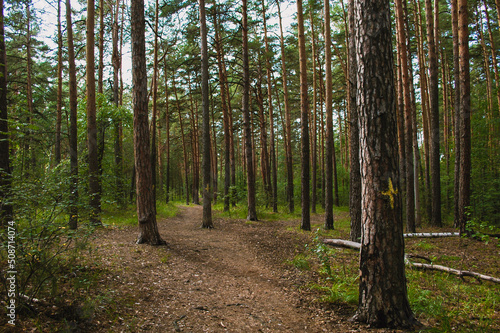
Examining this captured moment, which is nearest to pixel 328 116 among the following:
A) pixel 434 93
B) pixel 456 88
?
pixel 456 88

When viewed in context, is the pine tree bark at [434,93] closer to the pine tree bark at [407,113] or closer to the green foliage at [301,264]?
the pine tree bark at [407,113]

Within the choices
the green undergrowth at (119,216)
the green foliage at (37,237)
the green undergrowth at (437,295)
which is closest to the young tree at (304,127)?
the green undergrowth at (437,295)

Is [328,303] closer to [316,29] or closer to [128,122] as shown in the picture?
[128,122]

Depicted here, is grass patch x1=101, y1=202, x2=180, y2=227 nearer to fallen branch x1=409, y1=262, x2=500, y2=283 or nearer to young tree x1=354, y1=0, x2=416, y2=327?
young tree x1=354, y1=0, x2=416, y2=327

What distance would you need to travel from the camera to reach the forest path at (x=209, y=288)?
3492 millimetres

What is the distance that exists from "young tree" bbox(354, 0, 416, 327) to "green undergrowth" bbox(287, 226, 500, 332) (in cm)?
50

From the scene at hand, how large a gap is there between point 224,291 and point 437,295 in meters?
3.42

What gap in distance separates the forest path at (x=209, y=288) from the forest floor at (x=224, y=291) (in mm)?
14

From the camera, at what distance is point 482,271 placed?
555cm

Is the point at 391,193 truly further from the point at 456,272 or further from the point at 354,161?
the point at 354,161

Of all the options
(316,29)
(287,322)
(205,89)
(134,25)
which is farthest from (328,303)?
(316,29)

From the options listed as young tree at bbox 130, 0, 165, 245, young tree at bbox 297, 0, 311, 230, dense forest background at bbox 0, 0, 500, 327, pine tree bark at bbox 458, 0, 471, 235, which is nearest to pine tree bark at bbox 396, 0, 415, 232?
dense forest background at bbox 0, 0, 500, 327

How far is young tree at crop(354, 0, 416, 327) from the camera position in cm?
312

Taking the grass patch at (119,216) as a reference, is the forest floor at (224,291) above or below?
below
